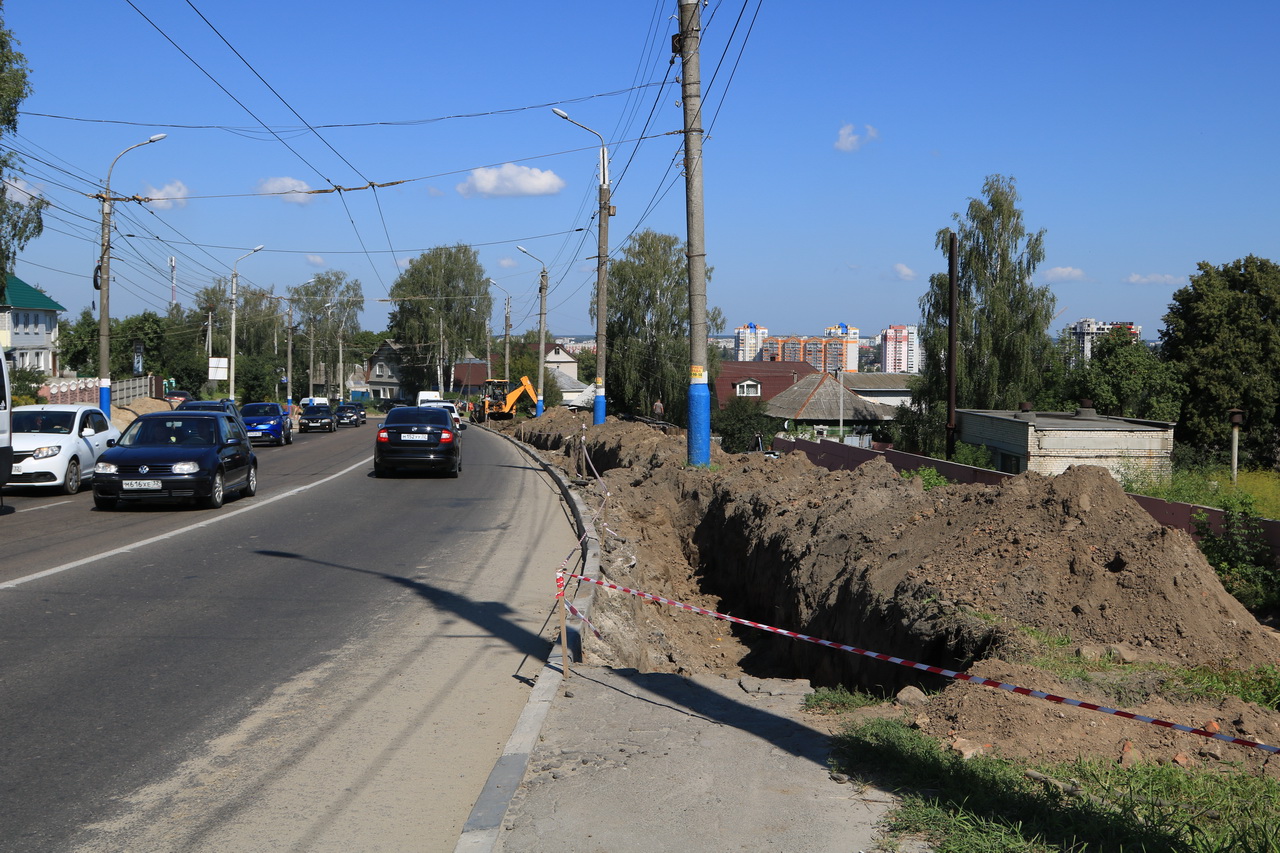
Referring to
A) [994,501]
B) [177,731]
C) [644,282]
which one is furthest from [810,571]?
[644,282]

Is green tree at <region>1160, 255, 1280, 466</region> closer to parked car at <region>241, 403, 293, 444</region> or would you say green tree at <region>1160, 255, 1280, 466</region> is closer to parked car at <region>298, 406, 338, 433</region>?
parked car at <region>241, 403, 293, 444</region>

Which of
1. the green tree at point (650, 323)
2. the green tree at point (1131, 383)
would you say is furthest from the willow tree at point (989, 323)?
the green tree at point (650, 323)

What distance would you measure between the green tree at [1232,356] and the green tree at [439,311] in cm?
5808

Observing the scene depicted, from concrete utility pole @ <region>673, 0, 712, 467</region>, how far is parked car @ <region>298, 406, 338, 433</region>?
3943 centimetres

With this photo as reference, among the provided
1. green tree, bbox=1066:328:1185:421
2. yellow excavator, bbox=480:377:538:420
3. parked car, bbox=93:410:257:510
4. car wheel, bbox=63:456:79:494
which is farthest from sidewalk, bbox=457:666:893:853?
yellow excavator, bbox=480:377:538:420

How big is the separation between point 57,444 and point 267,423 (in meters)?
19.4

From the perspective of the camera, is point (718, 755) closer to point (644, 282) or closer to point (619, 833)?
point (619, 833)

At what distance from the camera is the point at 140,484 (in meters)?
14.8

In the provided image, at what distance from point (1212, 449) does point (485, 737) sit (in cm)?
4921

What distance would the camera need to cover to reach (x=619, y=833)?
4.00 m

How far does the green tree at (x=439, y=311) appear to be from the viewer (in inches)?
3428

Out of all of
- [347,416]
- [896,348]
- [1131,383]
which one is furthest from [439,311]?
[896,348]

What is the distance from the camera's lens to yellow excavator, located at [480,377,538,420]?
56.7 meters

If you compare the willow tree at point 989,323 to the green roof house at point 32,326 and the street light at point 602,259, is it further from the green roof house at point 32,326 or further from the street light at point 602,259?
the green roof house at point 32,326
